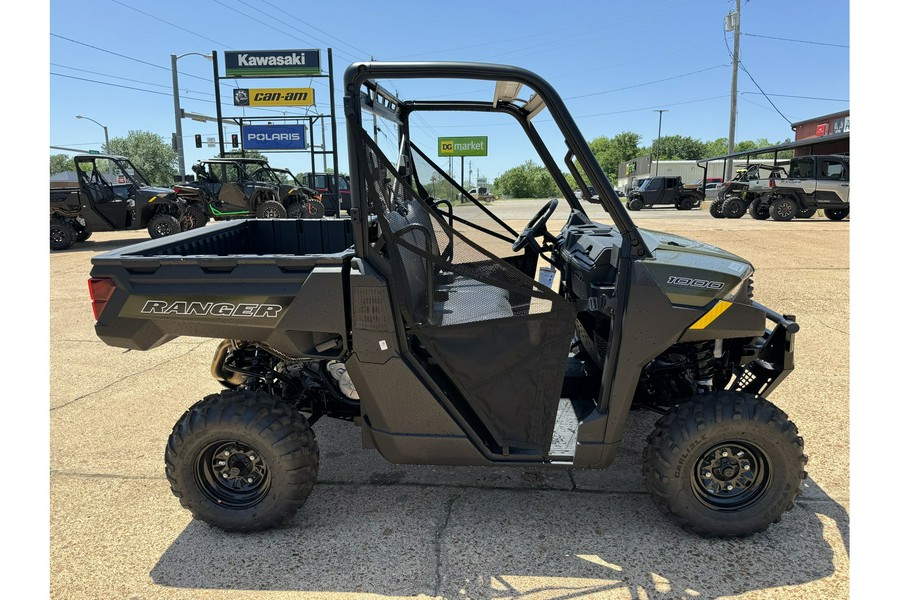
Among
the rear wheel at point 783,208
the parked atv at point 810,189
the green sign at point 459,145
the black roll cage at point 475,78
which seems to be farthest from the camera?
the rear wheel at point 783,208

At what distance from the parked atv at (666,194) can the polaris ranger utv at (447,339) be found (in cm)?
2630

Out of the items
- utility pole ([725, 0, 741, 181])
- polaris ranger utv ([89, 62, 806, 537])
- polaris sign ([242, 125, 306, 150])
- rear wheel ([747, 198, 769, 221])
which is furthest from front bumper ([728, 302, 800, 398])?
utility pole ([725, 0, 741, 181])

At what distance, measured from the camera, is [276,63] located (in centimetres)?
2333

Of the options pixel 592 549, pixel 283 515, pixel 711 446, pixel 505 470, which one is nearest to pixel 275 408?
pixel 283 515

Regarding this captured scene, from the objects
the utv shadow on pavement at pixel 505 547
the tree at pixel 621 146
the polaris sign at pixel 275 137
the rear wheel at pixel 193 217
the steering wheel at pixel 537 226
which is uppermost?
the tree at pixel 621 146

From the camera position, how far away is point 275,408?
8.64 ft

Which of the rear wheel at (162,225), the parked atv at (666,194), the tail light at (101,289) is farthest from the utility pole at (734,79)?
the tail light at (101,289)

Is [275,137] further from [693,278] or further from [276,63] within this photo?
[693,278]

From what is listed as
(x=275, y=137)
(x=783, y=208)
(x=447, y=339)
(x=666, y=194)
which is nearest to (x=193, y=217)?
(x=275, y=137)

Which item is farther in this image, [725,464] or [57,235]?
[57,235]

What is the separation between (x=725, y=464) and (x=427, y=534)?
4.58 ft

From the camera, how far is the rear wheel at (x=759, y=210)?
1884cm

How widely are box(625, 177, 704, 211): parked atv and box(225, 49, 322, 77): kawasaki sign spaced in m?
15.7

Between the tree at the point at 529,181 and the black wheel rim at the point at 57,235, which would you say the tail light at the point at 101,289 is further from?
the black wheel rim at the point at 57,235
